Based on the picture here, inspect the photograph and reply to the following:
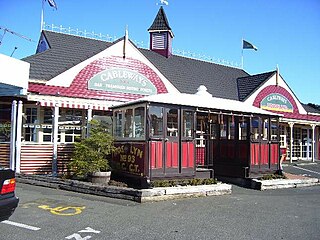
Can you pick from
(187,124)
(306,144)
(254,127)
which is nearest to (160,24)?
(254,127)

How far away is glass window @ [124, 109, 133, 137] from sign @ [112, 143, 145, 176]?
397mm

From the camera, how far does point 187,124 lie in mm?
11086

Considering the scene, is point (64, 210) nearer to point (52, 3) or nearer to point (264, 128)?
point (264, 128)

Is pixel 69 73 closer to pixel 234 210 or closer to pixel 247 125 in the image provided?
pixel 247 125

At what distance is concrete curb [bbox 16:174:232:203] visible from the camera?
912 cm

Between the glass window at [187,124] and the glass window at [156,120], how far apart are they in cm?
84

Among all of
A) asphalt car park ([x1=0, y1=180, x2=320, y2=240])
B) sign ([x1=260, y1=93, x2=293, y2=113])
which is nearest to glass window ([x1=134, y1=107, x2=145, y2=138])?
asphalt car park ([x1=0, y1=180, x2=320, y2=240])

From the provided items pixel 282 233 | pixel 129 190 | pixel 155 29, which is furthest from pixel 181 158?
pixel 155 29

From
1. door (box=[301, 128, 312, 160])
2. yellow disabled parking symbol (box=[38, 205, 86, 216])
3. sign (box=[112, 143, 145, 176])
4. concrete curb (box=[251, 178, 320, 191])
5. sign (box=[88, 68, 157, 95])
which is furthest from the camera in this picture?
door (box=[301, 128, 312, 160])

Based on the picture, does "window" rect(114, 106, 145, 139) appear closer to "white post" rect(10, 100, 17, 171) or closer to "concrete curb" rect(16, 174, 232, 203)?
"concrete curb" rect(16, 174, 232, 203)

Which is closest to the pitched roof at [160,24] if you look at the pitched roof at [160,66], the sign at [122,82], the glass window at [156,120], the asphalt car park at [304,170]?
the pitched roof at [160,66]

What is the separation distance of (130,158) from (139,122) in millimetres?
1152

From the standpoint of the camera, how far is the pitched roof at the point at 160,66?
14781 millimetres

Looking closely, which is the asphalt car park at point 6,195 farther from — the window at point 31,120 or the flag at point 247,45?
the flag at point 247,45
